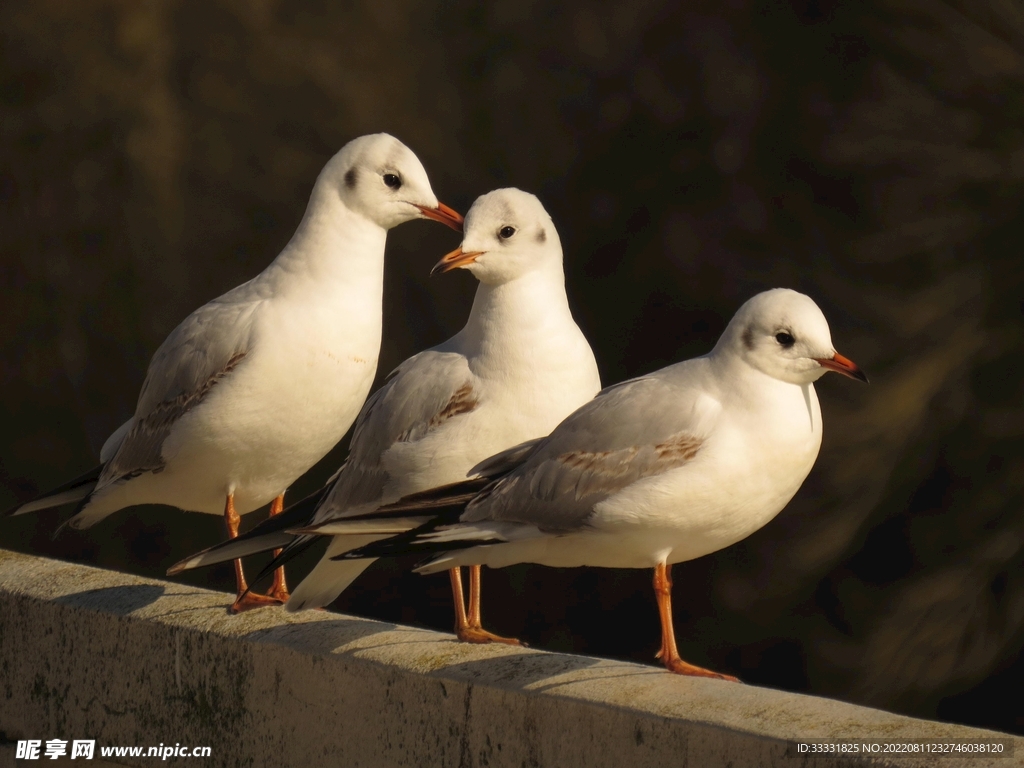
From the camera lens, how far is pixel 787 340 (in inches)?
104

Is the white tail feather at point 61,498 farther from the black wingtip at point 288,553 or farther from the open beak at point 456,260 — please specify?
the open beak at point 456,260

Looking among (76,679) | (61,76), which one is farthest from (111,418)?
(76,679)

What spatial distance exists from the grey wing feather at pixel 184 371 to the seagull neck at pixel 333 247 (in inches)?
5.6

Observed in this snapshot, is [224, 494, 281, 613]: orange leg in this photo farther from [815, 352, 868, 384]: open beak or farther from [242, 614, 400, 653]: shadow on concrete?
[815, 352, 868, 384]: open beak

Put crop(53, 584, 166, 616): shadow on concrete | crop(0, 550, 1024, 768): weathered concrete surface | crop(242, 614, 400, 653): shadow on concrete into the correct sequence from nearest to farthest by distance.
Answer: crop(0, 550, 1024, 768): weathered concrete surface, crop(242, 614, 400, 653): shadow on concrete, crop(53, 584, 166, 616): shadow on concrete

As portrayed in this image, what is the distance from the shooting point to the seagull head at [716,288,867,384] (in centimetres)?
261

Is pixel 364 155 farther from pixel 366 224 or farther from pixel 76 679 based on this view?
pixel 76 679

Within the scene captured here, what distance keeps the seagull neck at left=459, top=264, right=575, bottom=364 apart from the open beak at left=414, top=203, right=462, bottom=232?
202mm

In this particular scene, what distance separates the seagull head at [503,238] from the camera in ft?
10.2

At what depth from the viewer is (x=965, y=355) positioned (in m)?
4.73

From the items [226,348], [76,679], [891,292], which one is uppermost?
[891,292]

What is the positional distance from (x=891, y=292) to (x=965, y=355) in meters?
0.33

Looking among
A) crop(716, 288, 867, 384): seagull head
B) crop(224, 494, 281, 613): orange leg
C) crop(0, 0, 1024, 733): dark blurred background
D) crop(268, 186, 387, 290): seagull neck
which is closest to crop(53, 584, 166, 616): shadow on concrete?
crop(224, 494, 281, 613): orange leg

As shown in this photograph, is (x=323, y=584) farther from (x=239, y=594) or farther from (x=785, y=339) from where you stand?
(x=785, y=339)
